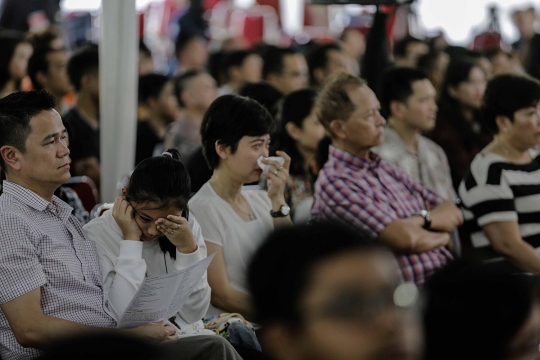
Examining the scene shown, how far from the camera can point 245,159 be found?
311 centimetres

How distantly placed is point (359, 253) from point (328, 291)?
89mm

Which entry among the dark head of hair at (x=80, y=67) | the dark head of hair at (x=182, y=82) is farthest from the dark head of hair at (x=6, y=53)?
the dark head of hair at (x=182, y=82)

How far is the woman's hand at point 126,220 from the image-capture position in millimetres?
2561

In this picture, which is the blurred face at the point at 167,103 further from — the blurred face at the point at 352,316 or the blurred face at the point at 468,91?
the blurred face at the point at 352,316

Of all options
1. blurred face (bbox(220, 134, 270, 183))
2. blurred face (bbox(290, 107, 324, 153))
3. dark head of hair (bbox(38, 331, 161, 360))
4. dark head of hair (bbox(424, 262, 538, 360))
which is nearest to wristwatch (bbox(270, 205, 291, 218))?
blurred face (bbox(220, 134, 270, 183))

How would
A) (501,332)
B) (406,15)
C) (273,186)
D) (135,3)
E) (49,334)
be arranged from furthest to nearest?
(406,15)
(135,3)
(273,186)
(49,334)
(501,332)

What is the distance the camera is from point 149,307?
2.39m

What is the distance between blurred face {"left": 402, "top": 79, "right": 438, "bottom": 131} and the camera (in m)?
4.33

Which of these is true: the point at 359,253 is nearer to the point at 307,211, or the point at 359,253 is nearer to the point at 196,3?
the point at 307,211

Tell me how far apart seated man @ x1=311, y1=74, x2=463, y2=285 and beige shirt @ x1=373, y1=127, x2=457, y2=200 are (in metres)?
0.76

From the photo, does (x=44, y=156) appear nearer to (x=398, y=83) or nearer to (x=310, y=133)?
(x=310, y=133)

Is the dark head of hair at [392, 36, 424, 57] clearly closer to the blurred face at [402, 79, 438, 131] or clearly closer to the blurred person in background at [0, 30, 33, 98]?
the blurred face at [402, 79, 438, 131]

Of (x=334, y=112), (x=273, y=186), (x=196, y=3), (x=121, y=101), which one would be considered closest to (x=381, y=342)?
(x=273, y=186)

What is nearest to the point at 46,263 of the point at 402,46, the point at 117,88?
the point at 117,88
